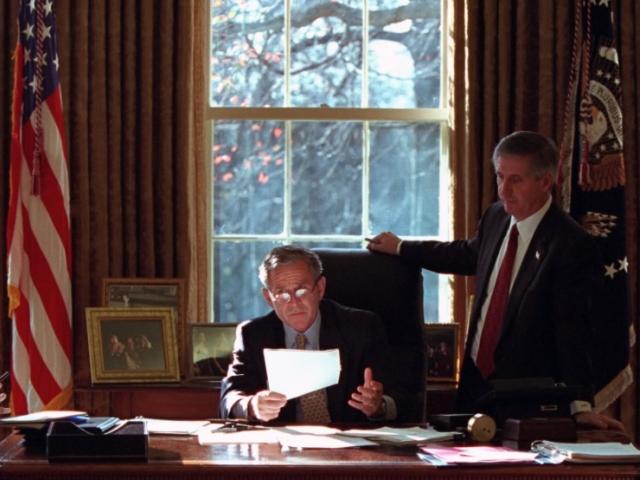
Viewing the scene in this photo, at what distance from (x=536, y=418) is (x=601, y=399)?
165 centimetres

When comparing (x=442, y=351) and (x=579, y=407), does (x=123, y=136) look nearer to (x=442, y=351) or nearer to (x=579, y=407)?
(x=442, y=351)

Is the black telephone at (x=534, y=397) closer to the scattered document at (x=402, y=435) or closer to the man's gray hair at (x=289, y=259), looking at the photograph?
the scattered document at (x=402, y=435)

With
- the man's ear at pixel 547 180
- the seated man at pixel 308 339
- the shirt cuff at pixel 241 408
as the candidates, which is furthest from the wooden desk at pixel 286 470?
the man's ear at pixel 547 180

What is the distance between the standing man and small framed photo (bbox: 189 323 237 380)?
86cm

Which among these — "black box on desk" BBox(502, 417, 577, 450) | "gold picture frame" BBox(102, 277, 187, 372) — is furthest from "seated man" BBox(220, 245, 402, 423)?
"gold picture frame" BBox(102, 277, 187, 372)

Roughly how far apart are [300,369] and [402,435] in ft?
1.08

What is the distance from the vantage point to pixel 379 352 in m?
3.51

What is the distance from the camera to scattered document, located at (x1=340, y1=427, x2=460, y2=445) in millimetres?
2844

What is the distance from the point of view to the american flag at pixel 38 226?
14.5 feet

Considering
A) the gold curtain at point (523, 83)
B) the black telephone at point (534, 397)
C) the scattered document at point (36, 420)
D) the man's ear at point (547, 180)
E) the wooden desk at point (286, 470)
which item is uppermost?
the gold curtain at point (523, 83)

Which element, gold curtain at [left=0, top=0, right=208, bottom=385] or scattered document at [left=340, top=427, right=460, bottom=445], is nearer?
scattered document at [left=340, top=427, right=460, bottom=445]

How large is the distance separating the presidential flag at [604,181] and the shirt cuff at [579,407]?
120 centimetres

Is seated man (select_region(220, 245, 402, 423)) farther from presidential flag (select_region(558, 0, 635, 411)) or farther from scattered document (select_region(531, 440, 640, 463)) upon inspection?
presidential flag (select_region(558, 0, 635, 411))

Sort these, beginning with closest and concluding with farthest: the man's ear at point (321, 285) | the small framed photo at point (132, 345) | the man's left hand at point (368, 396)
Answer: the man's left hand at point (368, 396)
the man's ear at point (321, 285)
the small framed photo at point (132, 345)
